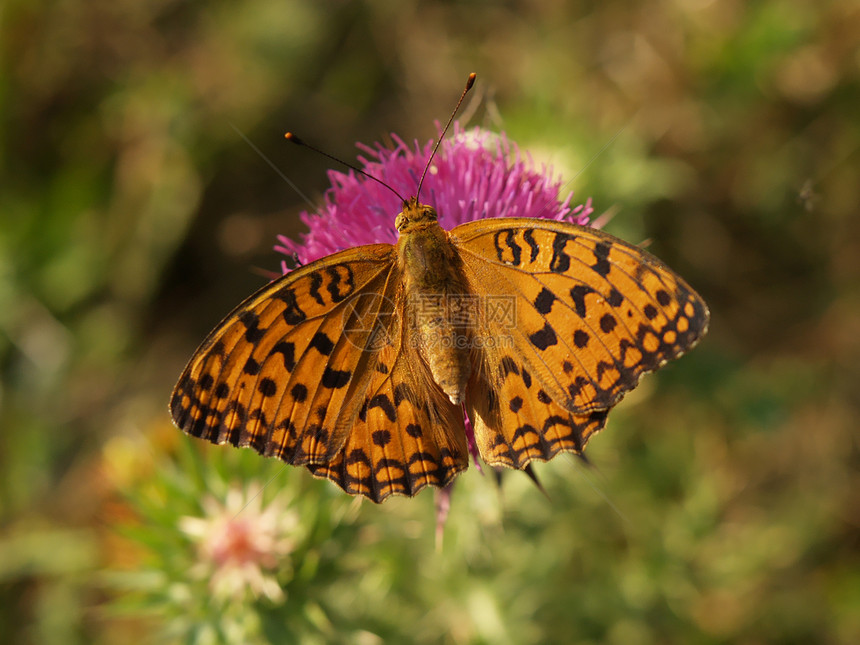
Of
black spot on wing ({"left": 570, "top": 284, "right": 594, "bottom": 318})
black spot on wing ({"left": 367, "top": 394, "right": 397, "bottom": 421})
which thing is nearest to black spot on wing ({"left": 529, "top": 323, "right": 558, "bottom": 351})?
black spot on wing ({"left": 570, "top": 284, "right": 594, "bottom": 318})

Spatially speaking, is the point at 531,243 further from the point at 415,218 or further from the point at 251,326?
the point at 251,326

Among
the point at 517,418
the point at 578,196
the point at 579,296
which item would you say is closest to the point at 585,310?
the point at 579,296

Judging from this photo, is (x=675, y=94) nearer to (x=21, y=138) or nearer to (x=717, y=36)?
(x=717, y=36)

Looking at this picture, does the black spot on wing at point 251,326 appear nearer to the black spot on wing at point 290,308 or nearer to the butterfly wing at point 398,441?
the black spot on wing at point 290,308

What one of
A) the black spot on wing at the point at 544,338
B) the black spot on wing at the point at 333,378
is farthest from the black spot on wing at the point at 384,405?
the black spot on wing at the point at 544,338

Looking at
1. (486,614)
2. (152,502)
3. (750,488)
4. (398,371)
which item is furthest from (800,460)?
(152,502)

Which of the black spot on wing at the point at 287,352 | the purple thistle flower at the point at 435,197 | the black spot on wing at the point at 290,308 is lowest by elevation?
the black spot on wing at the point at 287,352

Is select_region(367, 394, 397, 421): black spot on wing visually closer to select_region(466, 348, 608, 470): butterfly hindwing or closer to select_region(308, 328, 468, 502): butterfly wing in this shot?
select_region(308, 328, 468, 502): butterfly wing
